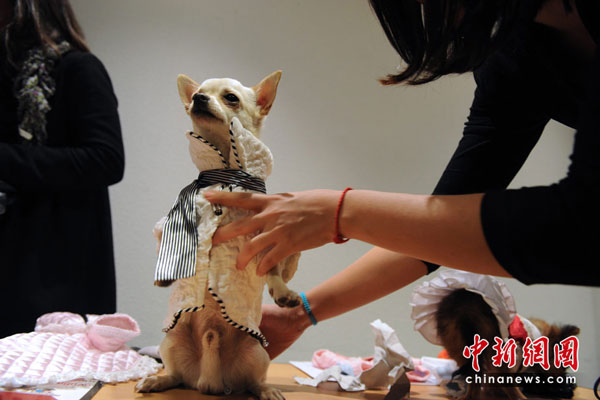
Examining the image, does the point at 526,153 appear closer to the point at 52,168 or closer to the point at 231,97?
the point at 231,97

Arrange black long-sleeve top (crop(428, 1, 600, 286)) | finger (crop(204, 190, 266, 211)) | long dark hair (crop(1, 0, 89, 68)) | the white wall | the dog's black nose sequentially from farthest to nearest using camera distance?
the white wall → long dark hair (crop(1, 0, 89, 68)) → the dog's black nose → finger (crop(204, 190, 266, 211)) → black long-sleeve top (crop(428, 1, 600, 286))

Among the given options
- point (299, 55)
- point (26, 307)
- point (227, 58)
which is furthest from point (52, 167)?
point (299, 55)

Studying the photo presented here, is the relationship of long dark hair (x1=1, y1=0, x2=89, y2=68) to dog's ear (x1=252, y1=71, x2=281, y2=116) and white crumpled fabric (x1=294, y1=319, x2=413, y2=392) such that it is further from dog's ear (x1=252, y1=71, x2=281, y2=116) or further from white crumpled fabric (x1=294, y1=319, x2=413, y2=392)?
white crumpled fabric (x1=294, y1=319, x2=413, y2=392)

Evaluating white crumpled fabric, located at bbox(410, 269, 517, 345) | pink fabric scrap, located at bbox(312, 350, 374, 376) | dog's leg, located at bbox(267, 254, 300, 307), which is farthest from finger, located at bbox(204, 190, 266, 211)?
pink fabric scrap, located at bbox(312, 350, 374, 376)

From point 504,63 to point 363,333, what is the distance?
1.40 meters

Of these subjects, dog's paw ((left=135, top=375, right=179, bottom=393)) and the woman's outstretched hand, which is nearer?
the woman's outstretched hand

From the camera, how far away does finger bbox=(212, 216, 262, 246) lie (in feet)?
2.42

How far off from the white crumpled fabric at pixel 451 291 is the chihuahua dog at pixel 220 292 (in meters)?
0.36

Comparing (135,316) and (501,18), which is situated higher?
(501,18)

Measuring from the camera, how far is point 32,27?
124 cm

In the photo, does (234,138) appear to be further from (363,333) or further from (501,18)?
(363,333)

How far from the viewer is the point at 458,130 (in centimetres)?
218

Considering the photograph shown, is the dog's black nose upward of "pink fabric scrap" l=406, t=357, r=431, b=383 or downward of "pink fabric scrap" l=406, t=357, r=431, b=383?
upward

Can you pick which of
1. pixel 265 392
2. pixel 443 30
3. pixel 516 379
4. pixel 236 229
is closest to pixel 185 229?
pixel 236 229
